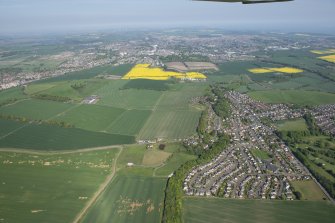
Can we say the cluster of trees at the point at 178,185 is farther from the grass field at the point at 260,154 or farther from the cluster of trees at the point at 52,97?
the cluster of trees at the point at 52,97

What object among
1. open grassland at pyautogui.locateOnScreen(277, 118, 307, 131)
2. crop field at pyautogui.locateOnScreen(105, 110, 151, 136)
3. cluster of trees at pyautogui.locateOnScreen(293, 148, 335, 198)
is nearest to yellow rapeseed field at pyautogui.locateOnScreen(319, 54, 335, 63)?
Answer: open grassland at pyautogui.locateOnScreen(277, 118, 307, 131)

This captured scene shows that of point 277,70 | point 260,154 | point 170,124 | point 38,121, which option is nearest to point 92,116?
point 38,121

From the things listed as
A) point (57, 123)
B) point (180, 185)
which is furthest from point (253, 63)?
point (180, 185)

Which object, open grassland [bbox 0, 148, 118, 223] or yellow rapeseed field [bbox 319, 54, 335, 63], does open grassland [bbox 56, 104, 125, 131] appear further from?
yellow rapeseed field [bbox 319, 54, 335, 63]

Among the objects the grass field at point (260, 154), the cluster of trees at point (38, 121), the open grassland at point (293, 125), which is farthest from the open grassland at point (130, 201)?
the open grassland at point (293, 125)

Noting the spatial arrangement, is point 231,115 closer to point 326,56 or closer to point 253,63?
point 253,63
